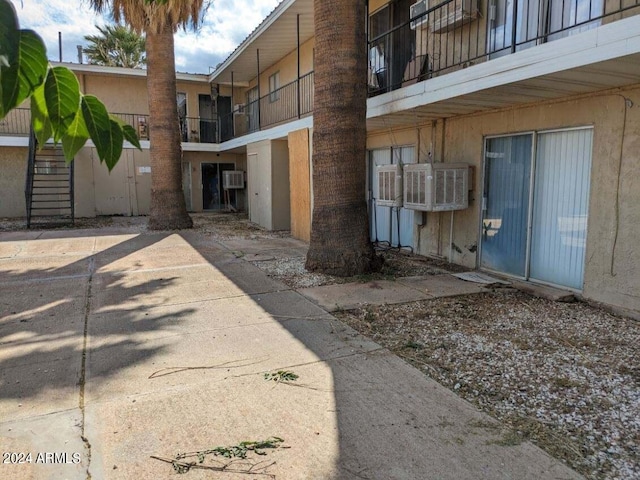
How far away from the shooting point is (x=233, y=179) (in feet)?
67.9

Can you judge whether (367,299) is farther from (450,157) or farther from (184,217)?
(184,217)

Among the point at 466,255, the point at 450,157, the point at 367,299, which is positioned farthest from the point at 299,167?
the point at 367,299

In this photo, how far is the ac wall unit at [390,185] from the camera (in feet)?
30.2

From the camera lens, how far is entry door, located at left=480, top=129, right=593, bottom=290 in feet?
21.9

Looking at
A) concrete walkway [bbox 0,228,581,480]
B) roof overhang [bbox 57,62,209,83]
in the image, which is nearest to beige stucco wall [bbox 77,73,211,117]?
roof overhang [bbox 57,62,209,83]

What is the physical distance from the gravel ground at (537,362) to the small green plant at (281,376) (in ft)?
3.85

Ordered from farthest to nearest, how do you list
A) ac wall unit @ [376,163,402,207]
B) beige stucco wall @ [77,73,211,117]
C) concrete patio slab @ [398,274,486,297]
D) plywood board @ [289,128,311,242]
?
beige stucco wall @ [77,73,211,117]
plywood board @ [289,128,311,242]
ac wall unit @ [376,163,402,207]
concrete patio slab @ [398,274,486,297]

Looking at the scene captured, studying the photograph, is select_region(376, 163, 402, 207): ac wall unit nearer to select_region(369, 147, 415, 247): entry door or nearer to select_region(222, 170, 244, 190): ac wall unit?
select_region(369, 147, 415, 247): entry door

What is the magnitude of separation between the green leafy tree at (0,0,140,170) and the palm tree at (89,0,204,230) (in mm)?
14168

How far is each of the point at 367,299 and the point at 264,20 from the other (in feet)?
33.0

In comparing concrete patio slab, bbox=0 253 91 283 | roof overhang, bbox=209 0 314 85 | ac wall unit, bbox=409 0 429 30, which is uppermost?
roof overhang, bbox=209 0 314 85

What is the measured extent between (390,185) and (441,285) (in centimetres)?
276

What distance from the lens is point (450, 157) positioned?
9.09 metres

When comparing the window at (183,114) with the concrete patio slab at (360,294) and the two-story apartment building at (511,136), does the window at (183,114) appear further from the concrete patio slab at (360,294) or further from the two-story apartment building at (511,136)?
the concrete patio slab at (360,294)
